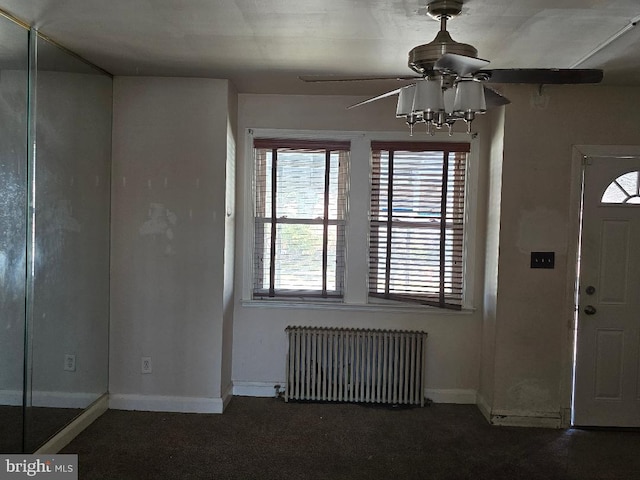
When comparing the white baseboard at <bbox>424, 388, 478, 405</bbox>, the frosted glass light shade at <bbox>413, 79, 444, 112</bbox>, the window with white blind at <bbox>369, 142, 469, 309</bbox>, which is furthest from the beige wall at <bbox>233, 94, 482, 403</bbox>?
the frosted glass light shade at <bbox>413, 79, 444, 112</bbox>

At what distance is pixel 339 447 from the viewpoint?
3412 millimetres

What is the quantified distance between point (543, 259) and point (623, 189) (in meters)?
0.75

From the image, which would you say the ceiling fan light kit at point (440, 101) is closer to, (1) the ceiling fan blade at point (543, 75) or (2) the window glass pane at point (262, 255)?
(1) the ceiling fan blade at point (543, 75)

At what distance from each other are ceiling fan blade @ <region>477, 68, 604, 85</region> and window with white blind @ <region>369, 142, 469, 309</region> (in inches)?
75.3

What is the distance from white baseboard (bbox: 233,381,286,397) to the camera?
4328 millimetres

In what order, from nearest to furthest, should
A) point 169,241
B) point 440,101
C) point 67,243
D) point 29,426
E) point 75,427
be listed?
point 440,101 → point 29,426 → point 67,243 → point 75,427 → point 169,241

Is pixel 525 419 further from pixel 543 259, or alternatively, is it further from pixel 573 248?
pixel 573 248

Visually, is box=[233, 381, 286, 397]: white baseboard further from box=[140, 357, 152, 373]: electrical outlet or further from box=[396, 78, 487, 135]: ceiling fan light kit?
box=[396, 78, 487, 135]: ceiling fan light kit

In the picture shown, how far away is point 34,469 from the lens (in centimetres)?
281

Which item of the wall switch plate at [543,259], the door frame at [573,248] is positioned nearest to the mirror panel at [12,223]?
the wall switch plate at [543,259]

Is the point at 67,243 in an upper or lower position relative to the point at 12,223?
lower

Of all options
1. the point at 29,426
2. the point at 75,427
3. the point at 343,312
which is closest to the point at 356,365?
the point at 343,312

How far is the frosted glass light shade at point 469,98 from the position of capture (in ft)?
7.00

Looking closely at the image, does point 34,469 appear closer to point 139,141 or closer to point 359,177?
point 139,141
